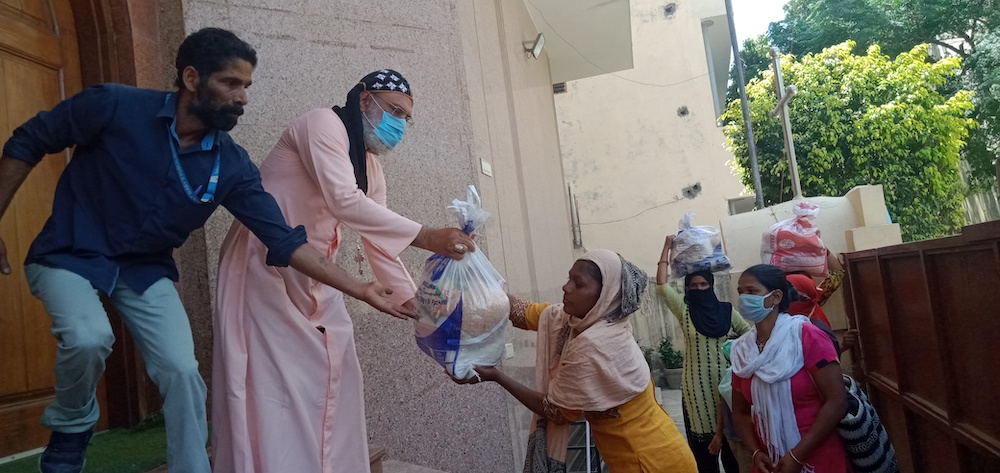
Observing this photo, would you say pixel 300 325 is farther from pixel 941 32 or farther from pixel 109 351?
pixel 941 32

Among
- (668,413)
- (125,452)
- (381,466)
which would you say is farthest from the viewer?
(668,413)

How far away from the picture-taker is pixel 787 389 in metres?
3.03

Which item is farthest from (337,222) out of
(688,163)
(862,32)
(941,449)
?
(862,32)

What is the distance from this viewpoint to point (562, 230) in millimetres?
10352

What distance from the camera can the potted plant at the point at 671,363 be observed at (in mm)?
13320

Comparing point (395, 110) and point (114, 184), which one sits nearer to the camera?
point (114, 184)

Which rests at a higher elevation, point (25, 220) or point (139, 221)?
point (25, 220)

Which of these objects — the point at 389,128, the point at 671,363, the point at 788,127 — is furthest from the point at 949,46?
the point at 389,128

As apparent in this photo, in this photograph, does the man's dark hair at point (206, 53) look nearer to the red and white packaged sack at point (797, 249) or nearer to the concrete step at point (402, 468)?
the concrete step at point (402, 468)

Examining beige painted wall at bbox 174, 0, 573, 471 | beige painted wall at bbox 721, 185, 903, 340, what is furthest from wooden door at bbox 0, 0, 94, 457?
beige painted wall at bbox 721, 185, 903, 340

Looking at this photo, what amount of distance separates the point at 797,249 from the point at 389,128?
10.3 ft

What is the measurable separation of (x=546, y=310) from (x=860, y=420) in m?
1.42

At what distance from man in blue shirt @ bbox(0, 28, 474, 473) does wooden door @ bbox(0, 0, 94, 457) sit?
1.31 m

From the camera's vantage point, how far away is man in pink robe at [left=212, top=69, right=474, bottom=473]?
95.8 inches
